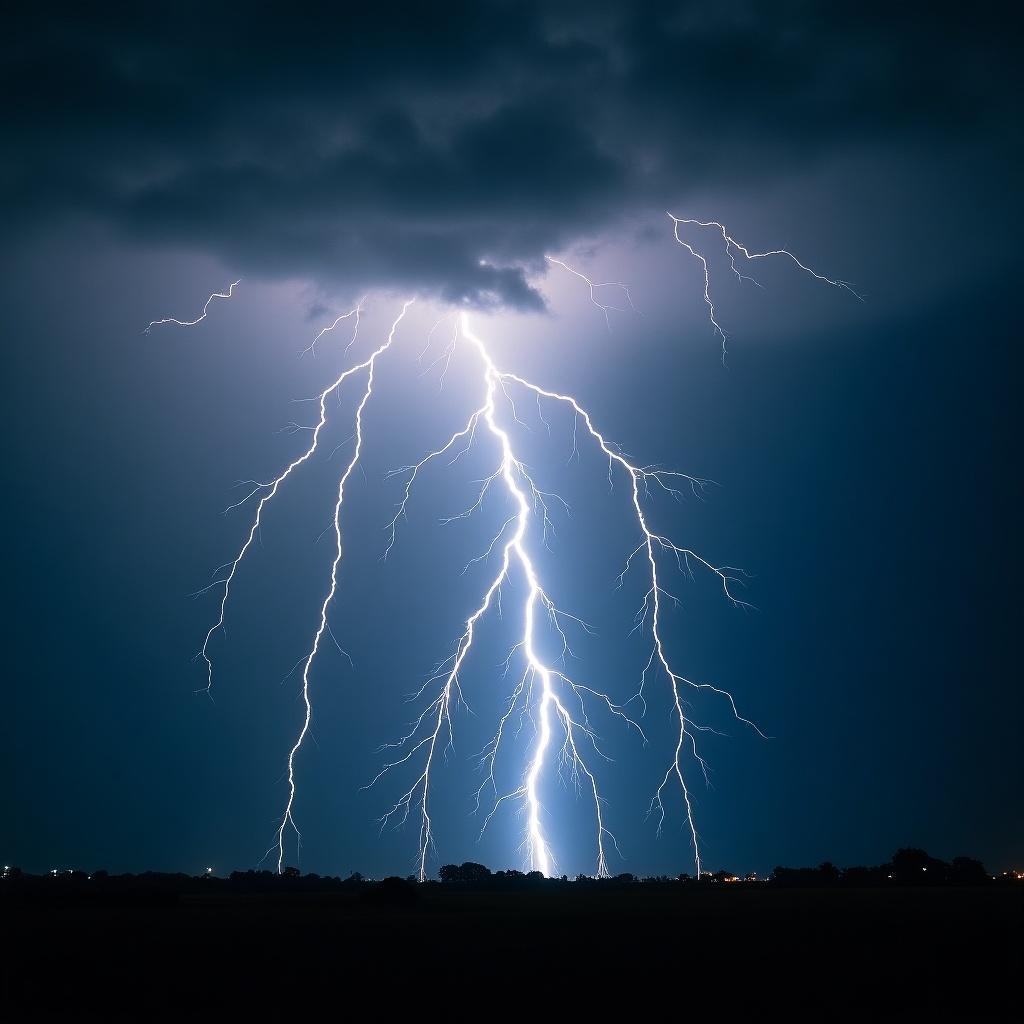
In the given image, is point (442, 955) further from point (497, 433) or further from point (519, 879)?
point (519, 879)

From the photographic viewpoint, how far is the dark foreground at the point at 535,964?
8.12 metres

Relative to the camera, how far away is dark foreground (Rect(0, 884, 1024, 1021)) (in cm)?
812

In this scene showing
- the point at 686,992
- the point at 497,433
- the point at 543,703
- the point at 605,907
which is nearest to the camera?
the point at 686,992

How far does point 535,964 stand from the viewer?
1039cm

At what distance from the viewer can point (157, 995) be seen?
8.76m

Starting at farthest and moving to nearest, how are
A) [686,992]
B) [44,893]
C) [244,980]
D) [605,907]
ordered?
1. [44,893]
2. [605,907]
3. [244,980]
4. [686,992]

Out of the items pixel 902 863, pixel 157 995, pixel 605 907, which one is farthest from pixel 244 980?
pixel 902 863

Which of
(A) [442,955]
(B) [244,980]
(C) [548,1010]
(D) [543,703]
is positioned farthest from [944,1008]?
(D) [543,703]

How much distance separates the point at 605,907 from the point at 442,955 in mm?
10143

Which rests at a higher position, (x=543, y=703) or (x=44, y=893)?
(x=543, y=703)

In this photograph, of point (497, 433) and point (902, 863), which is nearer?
point (497, 433)

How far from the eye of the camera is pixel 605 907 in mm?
20406

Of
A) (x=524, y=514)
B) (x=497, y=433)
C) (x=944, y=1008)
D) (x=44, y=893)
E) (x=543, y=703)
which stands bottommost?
(x=944, y=1008)

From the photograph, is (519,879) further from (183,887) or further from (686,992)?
(686,992)
